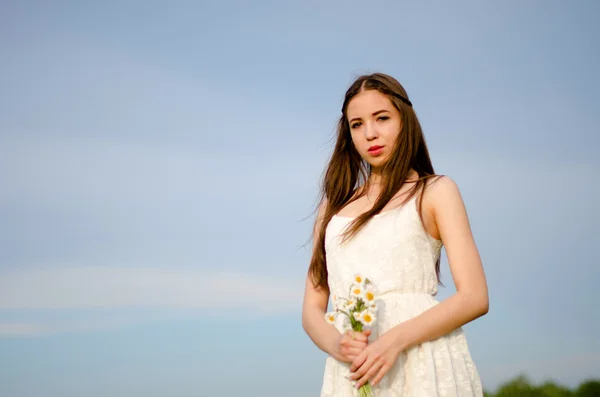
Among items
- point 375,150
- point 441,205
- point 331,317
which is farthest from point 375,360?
point 375,150

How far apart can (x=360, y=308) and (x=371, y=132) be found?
3.35 ft

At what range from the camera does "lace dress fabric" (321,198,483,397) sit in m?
3.28

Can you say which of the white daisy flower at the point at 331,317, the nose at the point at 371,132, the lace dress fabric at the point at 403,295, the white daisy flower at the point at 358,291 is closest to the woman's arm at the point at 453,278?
the lace dress fabric at the point at 403,295

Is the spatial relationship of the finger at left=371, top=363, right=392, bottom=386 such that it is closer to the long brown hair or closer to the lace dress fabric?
the lace dress fabric

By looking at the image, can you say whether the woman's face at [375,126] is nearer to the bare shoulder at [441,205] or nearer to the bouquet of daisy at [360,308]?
the bare shoulder at [441,205]

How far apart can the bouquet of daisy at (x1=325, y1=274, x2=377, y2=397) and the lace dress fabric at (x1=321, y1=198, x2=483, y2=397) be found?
19cm

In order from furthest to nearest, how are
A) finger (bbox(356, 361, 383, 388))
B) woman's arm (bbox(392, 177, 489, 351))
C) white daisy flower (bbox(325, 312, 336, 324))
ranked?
white daisy flower (bbox(325, 312, 336, 324)) < woman's arm (bbox(392, 177, 489, 351)) < finger (bbox(356, 361, 383, 388))

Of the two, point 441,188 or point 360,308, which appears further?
point 441,188

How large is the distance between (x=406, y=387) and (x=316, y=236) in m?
1.03

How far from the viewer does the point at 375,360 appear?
310 centimetres

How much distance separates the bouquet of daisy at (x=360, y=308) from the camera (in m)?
3.14

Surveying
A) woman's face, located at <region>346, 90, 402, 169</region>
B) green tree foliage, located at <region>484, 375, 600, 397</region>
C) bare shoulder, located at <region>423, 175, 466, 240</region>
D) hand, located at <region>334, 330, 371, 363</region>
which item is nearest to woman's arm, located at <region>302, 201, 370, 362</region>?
hand, located at <region>334, 330, 371, 363</region>

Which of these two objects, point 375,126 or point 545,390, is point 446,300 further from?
point 545,390

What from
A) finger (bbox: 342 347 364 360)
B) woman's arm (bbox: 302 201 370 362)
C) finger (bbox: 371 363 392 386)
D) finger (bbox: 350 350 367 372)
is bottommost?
finger (bbox: 371 363 392 386)
